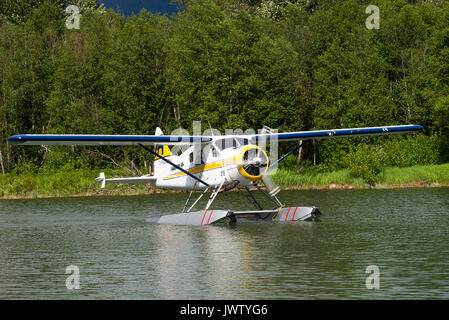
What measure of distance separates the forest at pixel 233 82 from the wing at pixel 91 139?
23.5 metres

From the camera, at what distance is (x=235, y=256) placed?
14.5 meters

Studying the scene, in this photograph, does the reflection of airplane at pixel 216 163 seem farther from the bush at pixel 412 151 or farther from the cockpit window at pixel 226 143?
the bush at pixel 412 151

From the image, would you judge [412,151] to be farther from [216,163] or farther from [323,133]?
[216,163]

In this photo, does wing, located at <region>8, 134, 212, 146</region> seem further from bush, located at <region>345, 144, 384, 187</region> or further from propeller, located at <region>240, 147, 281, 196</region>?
bush, located at <region>345, 144, 384, 187</region>

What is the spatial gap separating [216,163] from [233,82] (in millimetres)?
27466

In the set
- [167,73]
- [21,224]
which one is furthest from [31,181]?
[21,224]

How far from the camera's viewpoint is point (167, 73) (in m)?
48.9

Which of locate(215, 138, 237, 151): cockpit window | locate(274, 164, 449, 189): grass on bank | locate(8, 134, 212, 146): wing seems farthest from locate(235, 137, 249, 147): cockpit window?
locate(274, 164, 449, 189): grass on bank

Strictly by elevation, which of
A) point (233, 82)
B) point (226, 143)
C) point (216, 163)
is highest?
point (233, 82)

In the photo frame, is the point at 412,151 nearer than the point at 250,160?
No

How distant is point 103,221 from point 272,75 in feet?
86.7

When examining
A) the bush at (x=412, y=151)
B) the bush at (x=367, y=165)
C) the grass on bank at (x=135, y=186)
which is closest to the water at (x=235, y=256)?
the bush at (x=367, y=165)

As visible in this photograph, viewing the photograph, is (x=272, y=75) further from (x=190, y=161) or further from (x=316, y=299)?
(x=316, y=299)

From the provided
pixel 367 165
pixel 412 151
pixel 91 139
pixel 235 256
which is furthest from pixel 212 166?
pixel 412 151
